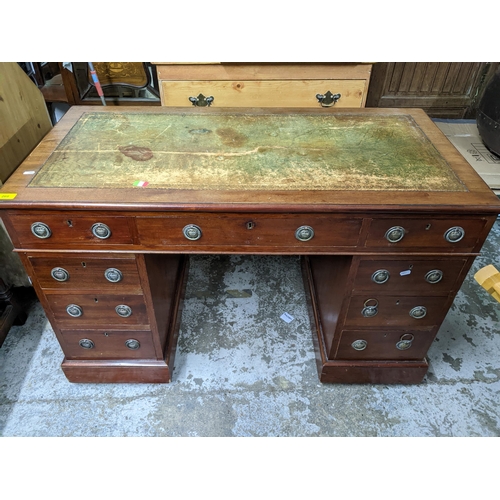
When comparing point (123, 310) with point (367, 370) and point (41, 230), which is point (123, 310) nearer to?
point (41, 230)

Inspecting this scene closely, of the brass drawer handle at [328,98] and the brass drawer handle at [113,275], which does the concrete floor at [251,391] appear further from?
the brass drawer handle at [328,98]

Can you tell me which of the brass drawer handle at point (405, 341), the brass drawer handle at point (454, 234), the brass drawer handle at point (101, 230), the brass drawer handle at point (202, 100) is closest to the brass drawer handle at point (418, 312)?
the brass drawer handle at point (405, 341)

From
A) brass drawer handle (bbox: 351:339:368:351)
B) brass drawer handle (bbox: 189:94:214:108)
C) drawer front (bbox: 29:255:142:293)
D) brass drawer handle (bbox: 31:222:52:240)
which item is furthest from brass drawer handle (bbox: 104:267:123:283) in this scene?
brass drawer handle (bbox: 189:94:214:108)

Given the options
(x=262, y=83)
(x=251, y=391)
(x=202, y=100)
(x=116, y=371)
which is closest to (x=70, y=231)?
(x=116, y=371)

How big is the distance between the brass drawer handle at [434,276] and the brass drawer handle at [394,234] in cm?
22

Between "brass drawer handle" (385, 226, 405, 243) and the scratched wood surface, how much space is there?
5.0 inches

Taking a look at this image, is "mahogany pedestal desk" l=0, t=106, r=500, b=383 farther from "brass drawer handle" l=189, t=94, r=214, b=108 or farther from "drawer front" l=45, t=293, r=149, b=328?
"brass drawer handle" l=189, t=94, r=214, b=108

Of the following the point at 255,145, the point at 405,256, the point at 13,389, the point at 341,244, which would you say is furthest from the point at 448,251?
the point at 13,389

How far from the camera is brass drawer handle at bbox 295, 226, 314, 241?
1218 millimetres

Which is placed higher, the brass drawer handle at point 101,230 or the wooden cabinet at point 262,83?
the wooden cabinet at point 262,83

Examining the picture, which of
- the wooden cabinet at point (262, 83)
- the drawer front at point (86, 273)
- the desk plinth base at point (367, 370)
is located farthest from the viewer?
the wooden cabinet at point (262, 83)

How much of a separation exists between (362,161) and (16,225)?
1151 mm

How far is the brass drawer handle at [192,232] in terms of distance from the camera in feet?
3.97
